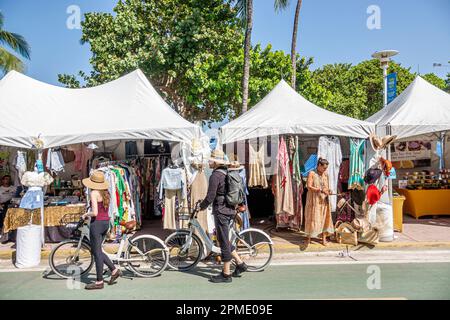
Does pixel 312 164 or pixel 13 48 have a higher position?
pixel 13 48

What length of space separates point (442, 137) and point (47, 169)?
39.3 ft

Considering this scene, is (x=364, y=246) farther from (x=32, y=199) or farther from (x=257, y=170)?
(x=32, y=199)

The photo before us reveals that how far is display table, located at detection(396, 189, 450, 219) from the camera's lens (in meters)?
10.9

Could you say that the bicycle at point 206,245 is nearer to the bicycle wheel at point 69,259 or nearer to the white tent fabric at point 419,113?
the bicycle wheel at point 69,259

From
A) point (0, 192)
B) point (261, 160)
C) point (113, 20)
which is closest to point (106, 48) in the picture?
point (113, 20)

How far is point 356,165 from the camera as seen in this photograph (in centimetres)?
839

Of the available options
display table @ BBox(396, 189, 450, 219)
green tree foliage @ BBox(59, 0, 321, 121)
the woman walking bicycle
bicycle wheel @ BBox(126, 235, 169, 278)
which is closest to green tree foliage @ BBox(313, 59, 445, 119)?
green tree foliage @ BBox(59, 0, 321, 121)

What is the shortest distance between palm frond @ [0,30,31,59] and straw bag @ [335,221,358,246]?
1711 cm

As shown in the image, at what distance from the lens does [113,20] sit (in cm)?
1703

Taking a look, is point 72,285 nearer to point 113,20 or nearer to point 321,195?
point 321,195

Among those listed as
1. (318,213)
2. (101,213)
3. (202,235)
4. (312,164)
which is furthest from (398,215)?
(101,213)

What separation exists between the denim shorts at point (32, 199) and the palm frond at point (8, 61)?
11.9 m

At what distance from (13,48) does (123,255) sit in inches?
626
